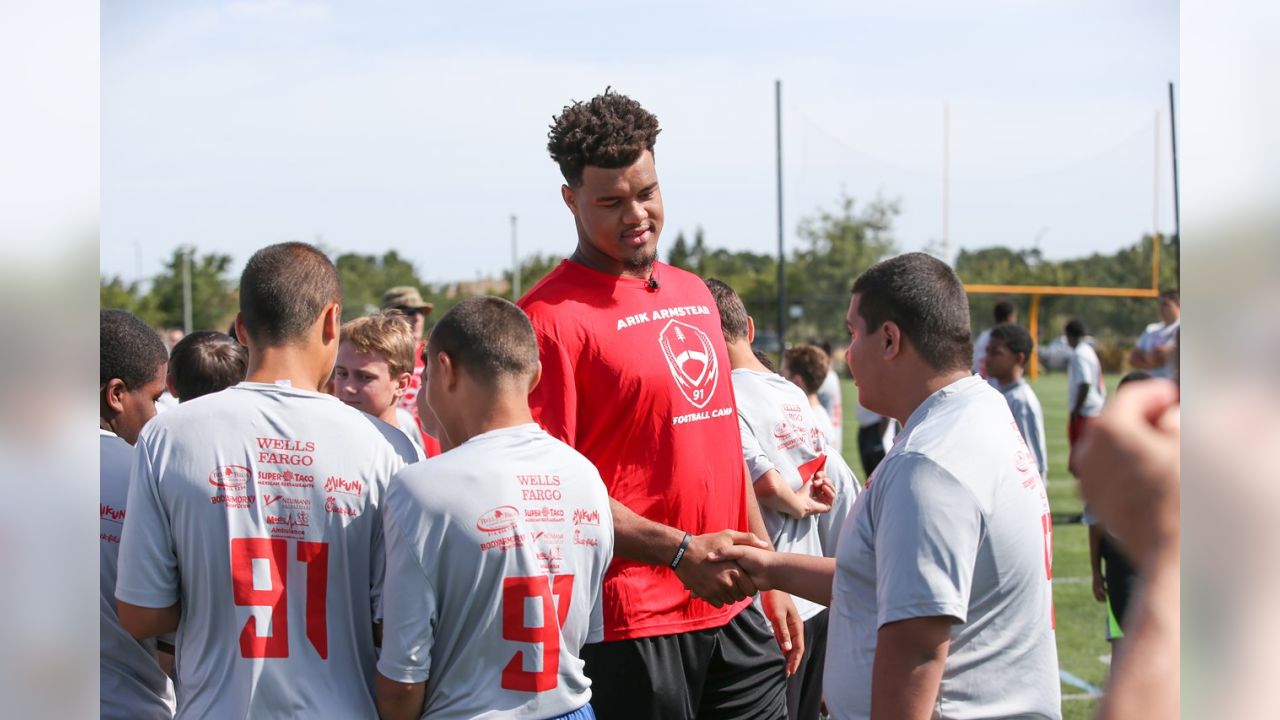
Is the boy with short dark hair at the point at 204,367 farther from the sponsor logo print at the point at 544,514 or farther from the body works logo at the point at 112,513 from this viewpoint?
the sponsor logo print at the point at 544,514

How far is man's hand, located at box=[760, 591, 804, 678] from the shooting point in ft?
12.1

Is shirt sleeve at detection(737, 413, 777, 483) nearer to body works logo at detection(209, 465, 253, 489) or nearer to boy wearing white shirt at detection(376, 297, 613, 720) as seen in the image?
boy wearing white shirt at detection(376, 297, 613, 720)

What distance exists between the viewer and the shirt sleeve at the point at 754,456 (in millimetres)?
4363

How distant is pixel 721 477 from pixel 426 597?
125cm

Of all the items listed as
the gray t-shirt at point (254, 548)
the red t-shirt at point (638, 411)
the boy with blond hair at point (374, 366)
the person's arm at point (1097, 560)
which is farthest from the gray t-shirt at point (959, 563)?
the person's arm at point (1097, 560)

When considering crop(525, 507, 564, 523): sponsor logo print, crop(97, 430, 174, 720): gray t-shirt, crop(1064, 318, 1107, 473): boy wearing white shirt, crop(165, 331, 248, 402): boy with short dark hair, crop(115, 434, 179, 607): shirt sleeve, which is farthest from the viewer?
crop(1064, 318, 1107, 473): boy wearing white shirt

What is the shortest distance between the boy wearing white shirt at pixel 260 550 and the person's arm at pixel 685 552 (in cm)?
77

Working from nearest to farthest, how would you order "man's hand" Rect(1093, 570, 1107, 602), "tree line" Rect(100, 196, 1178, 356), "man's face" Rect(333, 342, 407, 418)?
"man's face" Rect(333, 342, 407, 418)
"man's hand" Rect(1093, 570, 1107, 602)
"tree line" Rect(100, 196, 1178, 356)

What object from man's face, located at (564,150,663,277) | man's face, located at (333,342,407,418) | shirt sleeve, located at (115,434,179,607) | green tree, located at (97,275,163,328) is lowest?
shirt sleeve, located at (115,434,179,607)

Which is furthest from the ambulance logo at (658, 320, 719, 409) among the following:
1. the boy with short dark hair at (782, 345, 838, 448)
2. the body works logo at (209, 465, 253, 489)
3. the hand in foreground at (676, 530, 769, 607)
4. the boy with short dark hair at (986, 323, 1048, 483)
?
the boy with short dark hair at (986, 323, 1048, 483)

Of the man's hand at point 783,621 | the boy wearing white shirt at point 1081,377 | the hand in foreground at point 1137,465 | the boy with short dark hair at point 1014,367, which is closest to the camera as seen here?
the hand in foreground at point 1137,465

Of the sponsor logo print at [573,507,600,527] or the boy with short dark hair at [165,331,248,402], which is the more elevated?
the boy with short dark hair at [165,331,248,402]

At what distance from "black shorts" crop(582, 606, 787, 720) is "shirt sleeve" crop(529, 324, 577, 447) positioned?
25.9 inches
